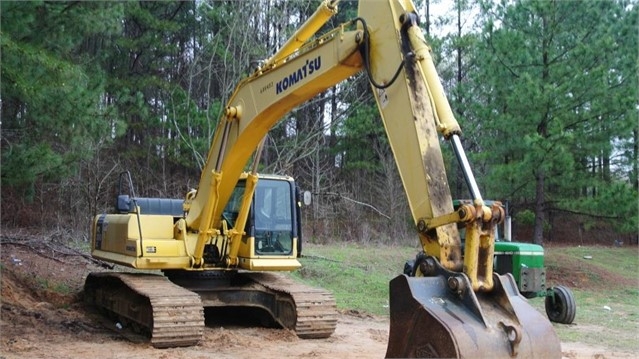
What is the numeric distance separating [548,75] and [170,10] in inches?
581

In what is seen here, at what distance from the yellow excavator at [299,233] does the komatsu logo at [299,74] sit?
1cm

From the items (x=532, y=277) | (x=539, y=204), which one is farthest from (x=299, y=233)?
(x=539, y=204)

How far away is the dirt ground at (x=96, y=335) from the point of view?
7.71 m

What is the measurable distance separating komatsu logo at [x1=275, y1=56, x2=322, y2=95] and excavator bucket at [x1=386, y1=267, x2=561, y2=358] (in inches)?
112

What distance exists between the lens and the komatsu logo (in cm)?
684

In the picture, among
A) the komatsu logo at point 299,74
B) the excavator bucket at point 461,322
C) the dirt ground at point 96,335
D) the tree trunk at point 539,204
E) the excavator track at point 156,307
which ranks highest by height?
the komatsu logo at point 299,74

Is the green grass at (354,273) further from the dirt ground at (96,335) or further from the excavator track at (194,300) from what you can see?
the excavator track at (194,300)

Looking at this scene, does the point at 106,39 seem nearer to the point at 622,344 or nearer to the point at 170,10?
the point at 170,10

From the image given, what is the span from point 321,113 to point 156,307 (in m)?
20.4

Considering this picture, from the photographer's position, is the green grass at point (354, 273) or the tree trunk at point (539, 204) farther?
the tree trunk at point (539, 204)

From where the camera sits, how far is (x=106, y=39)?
2370 cm

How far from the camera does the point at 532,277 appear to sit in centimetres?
1182

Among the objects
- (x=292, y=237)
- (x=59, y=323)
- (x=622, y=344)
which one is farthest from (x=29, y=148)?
(x=622, y=344)

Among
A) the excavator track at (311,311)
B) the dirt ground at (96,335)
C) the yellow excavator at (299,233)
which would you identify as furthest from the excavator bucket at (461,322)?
the excavator track at (311,311)
